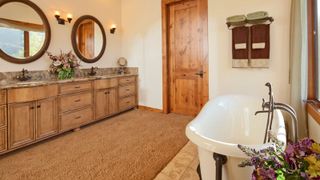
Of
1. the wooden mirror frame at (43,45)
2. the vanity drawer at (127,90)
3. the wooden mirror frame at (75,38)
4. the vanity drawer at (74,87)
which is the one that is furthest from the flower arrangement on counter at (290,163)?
the wooden mirror frame at (75,38)

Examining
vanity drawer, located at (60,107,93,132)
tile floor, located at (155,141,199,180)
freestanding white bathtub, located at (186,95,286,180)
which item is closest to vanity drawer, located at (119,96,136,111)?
vanity drawer, located at (60,107,93,132)

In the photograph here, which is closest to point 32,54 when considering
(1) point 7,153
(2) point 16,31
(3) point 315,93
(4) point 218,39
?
(2) point 16,31

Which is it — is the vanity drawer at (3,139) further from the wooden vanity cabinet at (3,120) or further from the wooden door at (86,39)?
the wooden door at (86,39)

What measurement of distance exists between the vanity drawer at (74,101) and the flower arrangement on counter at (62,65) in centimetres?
41

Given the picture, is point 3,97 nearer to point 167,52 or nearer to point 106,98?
point 106,98

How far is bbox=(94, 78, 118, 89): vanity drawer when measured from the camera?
3.65m

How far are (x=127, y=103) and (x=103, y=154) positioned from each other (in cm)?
204

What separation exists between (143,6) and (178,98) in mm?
2231

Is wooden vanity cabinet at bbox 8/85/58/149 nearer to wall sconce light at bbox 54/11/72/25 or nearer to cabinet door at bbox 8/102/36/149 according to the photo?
cabinet door at bbox 8/102/36/149

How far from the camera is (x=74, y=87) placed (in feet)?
10.5

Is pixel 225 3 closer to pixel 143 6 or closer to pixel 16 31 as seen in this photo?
pixel 143 6

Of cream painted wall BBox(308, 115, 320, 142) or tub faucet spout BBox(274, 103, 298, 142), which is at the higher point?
tub faucet spout BBox(274, 103, 298, 142)

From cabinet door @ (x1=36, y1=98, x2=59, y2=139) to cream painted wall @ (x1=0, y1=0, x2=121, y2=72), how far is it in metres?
0.74

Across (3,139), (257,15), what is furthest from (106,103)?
(257,15)
